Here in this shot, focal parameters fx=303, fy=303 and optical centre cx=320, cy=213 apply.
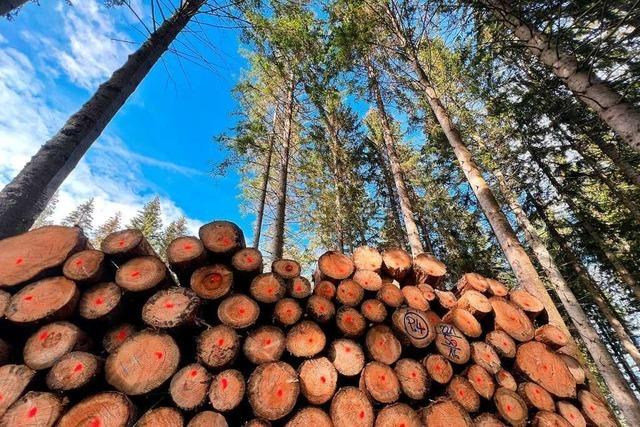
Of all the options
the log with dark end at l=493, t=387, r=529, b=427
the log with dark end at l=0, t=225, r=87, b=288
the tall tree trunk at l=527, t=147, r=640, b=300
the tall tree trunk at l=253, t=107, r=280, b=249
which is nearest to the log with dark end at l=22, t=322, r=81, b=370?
the log with dark end at l=0, t=225, r=87, b=288

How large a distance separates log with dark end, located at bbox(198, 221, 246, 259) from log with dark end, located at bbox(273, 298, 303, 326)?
0.53 m

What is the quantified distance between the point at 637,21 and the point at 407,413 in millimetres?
5205

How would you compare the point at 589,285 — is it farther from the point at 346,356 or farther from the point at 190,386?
the point at 190,386

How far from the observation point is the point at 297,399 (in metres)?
1.83

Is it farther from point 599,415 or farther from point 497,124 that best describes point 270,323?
point 497,124

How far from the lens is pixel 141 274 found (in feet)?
6.40

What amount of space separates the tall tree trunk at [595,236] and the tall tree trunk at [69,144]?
10297 millimetres

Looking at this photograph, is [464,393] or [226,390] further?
[464,393]

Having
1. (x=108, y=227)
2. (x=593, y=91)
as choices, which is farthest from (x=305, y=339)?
(x=108, y=227)

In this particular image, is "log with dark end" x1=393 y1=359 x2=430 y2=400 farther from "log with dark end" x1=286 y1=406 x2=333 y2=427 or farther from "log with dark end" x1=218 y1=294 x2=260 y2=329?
"log with dark end" x1=218 y1=294 x2=260 y2=329

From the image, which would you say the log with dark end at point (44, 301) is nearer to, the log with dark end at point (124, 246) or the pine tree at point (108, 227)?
the log with dark end at point (124, 246)

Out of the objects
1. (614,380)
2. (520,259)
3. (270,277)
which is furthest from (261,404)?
(614,380)

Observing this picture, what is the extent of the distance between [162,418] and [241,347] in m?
0.54

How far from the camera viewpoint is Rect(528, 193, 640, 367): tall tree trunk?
29.4ft
